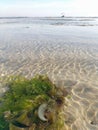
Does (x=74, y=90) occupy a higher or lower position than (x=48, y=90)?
lower

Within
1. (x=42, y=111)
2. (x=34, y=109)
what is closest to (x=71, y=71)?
(x=34, y=109)

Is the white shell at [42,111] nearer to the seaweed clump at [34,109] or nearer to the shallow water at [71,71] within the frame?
the seaweed clump at [34,109]

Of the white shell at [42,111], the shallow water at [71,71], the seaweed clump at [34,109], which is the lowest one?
the shallow water at [71,71]

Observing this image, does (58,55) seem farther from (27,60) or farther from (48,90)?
(48,90)

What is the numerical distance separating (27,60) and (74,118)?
604cm

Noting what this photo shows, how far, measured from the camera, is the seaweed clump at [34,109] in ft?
13.2

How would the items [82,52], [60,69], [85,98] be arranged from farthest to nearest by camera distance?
[82,52]
[60,69]
[85,98]

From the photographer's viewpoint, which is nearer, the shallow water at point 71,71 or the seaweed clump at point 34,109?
the seaweed clump at point 34,109

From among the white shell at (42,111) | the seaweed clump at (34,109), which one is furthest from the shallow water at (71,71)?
the white shell at (42,111)

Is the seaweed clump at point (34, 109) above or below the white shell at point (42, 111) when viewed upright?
below

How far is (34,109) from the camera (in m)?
4.48

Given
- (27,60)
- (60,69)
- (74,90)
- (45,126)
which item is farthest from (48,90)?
(27,60)

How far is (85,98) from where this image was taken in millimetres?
6465

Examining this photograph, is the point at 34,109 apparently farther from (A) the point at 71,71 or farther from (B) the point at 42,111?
(A) the point at 71,71
